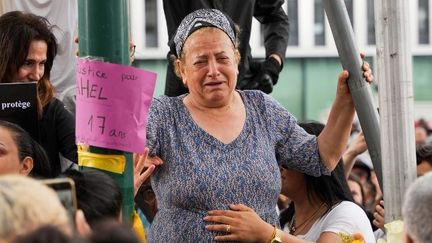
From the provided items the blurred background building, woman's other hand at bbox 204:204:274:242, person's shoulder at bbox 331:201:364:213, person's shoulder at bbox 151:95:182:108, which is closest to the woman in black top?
person's shoulder at bbox 151:95:182:108

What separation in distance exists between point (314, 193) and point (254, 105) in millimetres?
648

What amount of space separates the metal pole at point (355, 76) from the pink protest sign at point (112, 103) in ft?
3.81

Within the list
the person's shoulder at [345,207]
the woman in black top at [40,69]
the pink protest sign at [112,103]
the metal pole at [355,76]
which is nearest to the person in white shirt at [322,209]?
the person's shoulder at [345,207]

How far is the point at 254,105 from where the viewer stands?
5.09m

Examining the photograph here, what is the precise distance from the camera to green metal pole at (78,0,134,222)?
158 inches

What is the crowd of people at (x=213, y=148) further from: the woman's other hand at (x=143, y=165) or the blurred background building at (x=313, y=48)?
the blurred background building at (x=313, y=48)

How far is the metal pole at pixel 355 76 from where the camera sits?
4.96 metres

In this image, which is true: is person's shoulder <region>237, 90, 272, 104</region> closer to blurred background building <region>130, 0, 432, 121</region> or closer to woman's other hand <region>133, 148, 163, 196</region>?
woman's other hand <region>133, 148, 163, 196</region>

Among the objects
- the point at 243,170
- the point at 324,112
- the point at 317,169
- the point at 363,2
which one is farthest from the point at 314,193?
the point at 363,2

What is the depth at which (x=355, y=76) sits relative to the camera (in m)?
4.98

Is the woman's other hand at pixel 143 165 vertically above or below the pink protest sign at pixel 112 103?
below

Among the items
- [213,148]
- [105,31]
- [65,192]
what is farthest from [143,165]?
[65,192]

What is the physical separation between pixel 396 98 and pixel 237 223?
2.52 ft

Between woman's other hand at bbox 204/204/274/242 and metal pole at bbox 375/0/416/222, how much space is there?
0.51 meters
